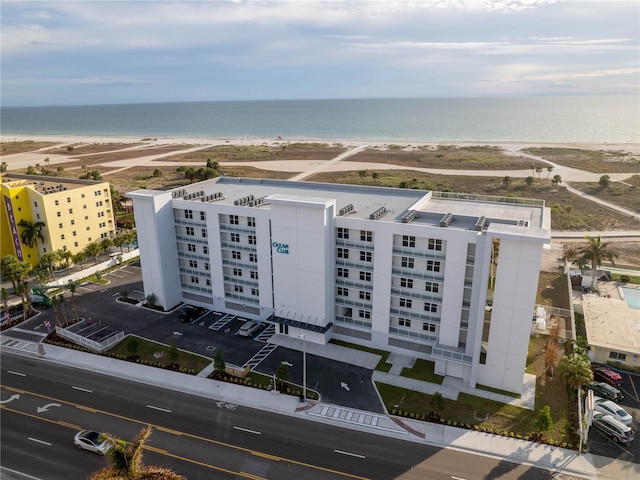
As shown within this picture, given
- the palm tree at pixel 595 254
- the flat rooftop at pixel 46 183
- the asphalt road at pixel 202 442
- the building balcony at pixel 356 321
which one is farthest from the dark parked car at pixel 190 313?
the palm tree at pixel 595 254

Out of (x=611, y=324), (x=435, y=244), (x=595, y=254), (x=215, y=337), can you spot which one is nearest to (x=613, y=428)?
(x=611, y=324)

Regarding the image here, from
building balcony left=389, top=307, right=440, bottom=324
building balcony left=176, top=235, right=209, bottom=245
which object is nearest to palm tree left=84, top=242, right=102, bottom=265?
building balcony left=176, top=235, right=209, bottom=245

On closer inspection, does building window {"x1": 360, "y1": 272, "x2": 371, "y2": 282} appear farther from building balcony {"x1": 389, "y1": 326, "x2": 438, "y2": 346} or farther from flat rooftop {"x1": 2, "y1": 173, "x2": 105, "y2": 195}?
flat rooftop {"x1": 2, "y1": 173, "x2": 105, "y2": 195}

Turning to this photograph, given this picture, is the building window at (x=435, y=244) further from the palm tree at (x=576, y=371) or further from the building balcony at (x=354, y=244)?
the palm tree at (x=576, y=371)

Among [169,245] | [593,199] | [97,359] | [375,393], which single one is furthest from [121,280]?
[593,199]

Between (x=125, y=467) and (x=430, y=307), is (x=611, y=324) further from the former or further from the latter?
(x=125, y=467)

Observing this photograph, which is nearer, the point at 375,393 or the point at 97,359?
the point at 375,393

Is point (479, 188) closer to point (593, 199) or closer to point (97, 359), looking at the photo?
point (593, 199)
